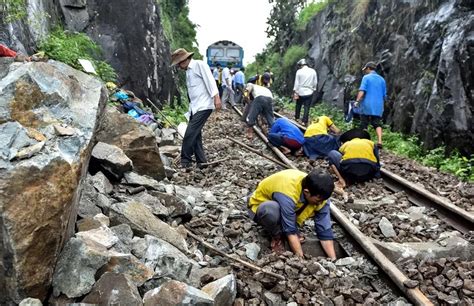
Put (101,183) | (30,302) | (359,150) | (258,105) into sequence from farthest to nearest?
(258,105), (359,150), (101,183), (30,302)

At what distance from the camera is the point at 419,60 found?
10.8 m

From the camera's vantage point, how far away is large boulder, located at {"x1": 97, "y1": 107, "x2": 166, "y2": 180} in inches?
207

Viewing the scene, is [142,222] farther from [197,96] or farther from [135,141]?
[197,96]

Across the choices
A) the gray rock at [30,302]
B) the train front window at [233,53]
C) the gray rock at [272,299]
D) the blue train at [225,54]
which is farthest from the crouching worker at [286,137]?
the train front window at [233,53]

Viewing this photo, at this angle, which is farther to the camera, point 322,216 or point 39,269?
point 322,216

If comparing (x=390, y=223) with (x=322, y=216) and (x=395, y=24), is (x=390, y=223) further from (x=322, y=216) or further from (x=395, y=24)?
(x=395, y=24)

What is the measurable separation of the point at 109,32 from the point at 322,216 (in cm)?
1003

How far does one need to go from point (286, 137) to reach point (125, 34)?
6781 mm

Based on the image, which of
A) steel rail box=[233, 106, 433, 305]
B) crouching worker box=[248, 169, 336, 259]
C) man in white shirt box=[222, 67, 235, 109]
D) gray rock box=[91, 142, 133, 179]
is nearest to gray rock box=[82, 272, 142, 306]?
crouching worker box=[248, 169, 336, 259]

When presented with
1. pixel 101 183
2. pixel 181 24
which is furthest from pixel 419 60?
pixel 181 24

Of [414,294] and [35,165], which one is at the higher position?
[35,165]

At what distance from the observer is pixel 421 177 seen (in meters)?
6.72

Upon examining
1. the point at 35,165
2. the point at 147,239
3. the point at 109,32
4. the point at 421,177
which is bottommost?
the point at 421,177

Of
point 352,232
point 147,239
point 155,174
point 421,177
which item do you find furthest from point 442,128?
point 147,239
